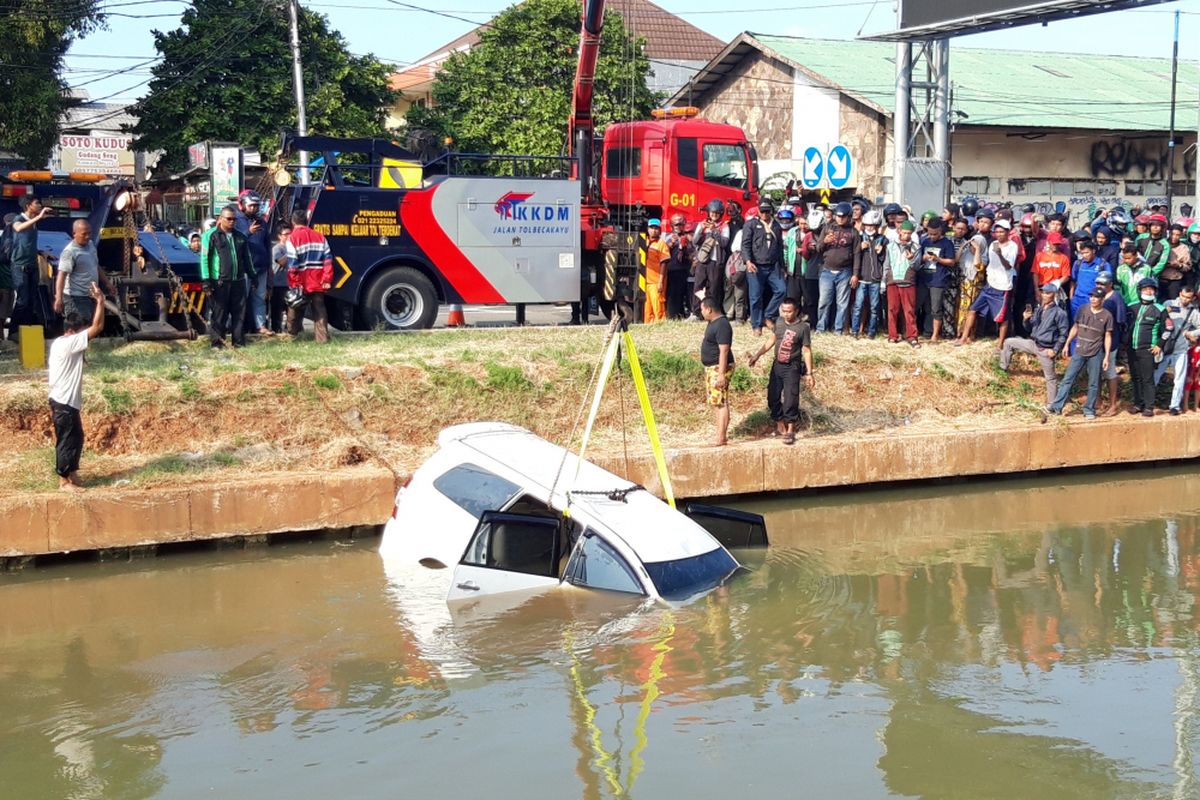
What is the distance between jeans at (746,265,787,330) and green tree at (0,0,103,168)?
17.8 meters

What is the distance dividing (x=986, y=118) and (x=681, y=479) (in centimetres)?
2454

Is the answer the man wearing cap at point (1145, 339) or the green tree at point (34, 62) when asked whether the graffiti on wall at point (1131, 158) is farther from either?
the green tree at point (34, 62)

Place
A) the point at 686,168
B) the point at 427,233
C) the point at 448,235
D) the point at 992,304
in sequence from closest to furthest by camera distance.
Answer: the point at 992,304
the point at 427,233
the point at 448,235
the point at 686,168

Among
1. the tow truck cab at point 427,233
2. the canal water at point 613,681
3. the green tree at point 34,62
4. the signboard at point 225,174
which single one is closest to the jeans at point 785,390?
the canal water at point 613,681

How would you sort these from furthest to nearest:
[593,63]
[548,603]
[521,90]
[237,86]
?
[521,90] < [237,86] < [593,63] < [548,603]

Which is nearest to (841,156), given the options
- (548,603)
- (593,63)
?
(593,63)

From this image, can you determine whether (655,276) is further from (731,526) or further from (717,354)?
(731,526)

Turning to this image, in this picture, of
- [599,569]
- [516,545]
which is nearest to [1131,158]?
[599,569]

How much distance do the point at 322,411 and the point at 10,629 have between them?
437 centimetres

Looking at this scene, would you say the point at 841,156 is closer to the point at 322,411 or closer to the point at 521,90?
the point at 521,90

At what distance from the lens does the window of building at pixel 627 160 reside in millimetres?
22766

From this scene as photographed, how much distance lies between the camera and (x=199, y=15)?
3344cm

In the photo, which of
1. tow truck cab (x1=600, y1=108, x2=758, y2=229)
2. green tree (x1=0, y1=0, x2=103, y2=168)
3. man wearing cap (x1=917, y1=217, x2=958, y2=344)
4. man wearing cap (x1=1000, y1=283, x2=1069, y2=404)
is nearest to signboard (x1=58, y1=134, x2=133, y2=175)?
green tree (x1=0, y1=0, x2=103, y2=168)

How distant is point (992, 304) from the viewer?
54.7 ft
